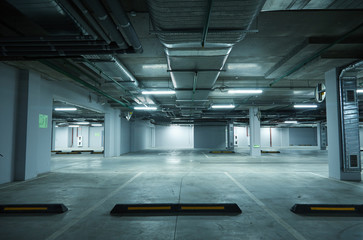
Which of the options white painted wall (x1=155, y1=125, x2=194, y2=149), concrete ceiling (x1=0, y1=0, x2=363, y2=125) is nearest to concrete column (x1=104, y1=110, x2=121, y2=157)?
concrete ceiling (x1=0, y1=0, x2=363, y2=125)

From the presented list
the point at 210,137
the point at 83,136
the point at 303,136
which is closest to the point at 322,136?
the point at 303,136

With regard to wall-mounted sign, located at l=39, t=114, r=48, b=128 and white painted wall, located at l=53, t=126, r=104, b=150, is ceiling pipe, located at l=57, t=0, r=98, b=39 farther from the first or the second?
white painted wall, located at l=53, t=126, r=104, b=150

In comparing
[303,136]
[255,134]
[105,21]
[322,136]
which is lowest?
[303,136]

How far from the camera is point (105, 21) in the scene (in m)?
3.72

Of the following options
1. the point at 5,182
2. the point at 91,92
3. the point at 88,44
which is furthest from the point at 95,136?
the point at 88,44

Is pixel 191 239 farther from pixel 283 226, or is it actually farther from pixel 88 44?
pixel 88 44

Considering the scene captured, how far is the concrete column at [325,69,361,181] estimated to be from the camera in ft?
24.9

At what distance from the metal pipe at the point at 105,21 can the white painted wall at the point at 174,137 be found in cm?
3185

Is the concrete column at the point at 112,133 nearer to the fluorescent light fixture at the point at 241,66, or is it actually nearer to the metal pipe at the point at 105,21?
the fluorescent light fixture at the point at 241,66

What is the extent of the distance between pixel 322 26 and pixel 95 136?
34872 millimetres

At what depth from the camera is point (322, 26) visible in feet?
17.6

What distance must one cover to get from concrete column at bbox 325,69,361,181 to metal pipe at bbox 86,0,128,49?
7.56 metres

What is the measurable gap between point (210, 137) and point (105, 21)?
92.9 ft

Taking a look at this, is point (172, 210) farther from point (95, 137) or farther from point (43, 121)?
point (95, 137)
